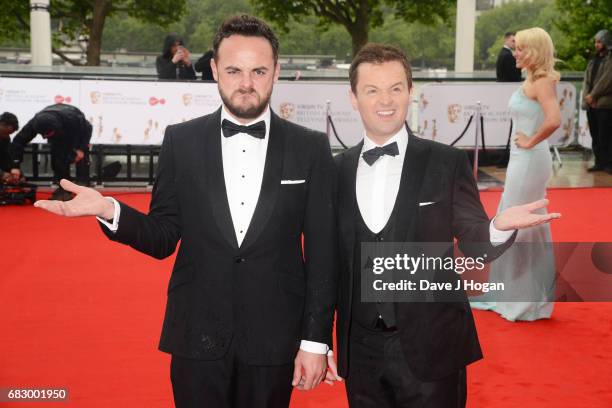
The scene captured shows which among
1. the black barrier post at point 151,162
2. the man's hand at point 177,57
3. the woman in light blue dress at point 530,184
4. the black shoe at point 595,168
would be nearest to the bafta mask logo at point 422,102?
the black shoe at point 595,168

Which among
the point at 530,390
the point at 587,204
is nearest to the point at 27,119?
the point at 587,204

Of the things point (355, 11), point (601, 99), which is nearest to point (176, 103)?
point (601, 99)

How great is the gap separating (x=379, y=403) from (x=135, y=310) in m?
3.89

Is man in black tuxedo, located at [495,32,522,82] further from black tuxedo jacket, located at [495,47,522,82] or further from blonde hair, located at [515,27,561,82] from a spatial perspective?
blonde hair, located at [515,27,561,82]

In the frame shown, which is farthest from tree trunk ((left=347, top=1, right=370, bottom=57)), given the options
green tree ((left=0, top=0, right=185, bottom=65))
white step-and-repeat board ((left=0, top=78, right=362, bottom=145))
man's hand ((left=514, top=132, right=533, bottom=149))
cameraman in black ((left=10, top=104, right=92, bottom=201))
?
man's hand ((left=514, top=132, right=533, bottom=149))

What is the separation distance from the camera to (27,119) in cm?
1197

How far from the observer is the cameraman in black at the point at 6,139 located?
1095 centimetres

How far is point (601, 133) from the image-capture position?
13.7m

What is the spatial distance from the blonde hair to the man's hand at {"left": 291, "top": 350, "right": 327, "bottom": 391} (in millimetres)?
3670

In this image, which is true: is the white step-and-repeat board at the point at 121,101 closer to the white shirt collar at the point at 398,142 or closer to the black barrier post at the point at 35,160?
the black barrier post at the point at 35,160

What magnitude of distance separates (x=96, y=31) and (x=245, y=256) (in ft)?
94.9

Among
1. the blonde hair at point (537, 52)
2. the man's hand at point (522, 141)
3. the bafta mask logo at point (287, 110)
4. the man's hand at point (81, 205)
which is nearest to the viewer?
the man's hand at point (81, 205)

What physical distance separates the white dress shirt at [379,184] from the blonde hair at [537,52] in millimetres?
3165

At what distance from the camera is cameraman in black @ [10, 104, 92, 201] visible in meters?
10.7
